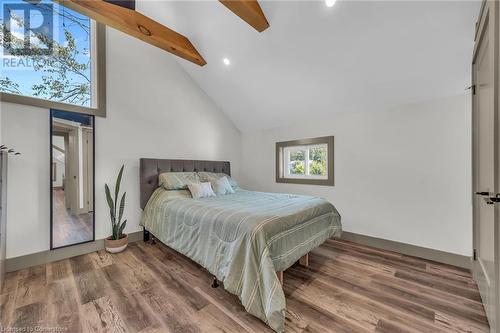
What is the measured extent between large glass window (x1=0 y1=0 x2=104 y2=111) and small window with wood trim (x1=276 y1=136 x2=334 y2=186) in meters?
3.04

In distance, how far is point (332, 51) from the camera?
234 cm

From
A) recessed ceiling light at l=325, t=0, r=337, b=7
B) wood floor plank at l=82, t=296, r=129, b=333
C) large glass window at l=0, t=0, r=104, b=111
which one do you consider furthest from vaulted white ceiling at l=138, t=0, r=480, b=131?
wood floor plank at l=82, t=296, r=129, b=333

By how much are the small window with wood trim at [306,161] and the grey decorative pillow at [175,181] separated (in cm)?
169

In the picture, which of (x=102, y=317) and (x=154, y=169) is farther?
(x=154, y=169)

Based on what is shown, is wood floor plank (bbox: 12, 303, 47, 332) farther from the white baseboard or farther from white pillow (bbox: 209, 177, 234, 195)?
the white baseboard

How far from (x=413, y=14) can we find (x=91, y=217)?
4.15 metres

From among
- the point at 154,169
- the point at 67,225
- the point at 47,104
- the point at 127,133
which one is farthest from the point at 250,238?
the point at 47,104

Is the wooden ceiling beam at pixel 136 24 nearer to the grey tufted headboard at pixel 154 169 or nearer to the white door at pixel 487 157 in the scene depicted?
the grey tufted headboard at pixel 154 169

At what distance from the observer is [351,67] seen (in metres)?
2.44

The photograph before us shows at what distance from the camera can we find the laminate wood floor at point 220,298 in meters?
1.42

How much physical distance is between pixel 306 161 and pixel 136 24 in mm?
3266

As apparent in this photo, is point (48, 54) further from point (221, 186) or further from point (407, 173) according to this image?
point (407, 173)

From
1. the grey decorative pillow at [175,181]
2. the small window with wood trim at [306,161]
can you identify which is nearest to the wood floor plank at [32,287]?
the grey decorative pillow at [175,181]

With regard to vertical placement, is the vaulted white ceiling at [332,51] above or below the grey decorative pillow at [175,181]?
above
